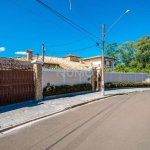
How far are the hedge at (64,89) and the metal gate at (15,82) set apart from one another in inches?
61.9

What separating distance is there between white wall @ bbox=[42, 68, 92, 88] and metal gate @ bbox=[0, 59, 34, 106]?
158 centimetres

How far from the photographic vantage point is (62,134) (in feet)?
16.5

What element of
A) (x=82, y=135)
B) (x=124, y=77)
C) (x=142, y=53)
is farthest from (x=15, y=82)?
(x=142, y=53)

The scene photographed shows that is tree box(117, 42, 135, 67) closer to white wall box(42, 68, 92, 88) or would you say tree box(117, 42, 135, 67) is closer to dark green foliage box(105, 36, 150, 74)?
dark green foliage box(105, 36, 150, 74)

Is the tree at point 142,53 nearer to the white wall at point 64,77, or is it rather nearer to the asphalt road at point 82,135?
the white wall at point 64,77

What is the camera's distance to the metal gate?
8742 mm

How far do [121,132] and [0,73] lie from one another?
24.2ft

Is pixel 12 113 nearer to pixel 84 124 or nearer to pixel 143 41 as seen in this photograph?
pixel 84 124

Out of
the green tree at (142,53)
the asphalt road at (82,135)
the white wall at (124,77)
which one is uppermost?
the green tree at (142,53)

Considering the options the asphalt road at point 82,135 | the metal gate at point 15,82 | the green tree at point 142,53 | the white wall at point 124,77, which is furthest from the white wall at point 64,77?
the green tree at point 142,53

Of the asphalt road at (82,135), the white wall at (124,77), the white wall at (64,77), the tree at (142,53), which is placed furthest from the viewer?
the tree at (142,53)

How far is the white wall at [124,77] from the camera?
2188 centimetres

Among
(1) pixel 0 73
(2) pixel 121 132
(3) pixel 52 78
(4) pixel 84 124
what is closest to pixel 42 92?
(3) pixel 52 78

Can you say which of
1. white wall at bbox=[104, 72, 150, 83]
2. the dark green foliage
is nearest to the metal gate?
white wall at bbox=[104, 72, 150, 83]
